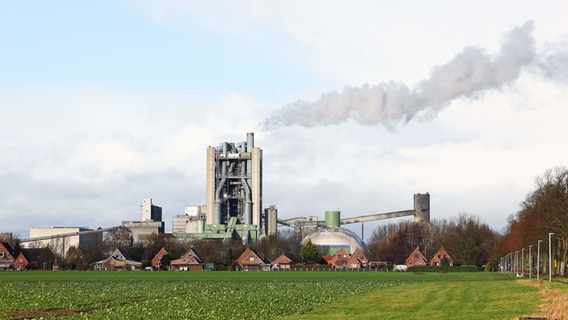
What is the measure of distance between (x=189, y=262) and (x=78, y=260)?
881 inches

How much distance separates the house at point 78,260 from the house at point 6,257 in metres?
11.7

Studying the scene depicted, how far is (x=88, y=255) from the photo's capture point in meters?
193

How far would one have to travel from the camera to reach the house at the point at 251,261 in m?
192

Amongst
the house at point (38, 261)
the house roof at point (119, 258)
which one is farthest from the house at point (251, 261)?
the house at point (38, 261)

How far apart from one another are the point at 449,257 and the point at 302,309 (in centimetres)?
15183

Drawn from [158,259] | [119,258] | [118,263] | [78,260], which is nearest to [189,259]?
[158,259]

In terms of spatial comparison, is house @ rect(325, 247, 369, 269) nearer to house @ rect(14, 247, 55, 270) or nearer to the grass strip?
house @ rect(14, 247, 55, 270)

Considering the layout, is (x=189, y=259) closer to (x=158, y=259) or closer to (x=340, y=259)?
(x=158, y=259)

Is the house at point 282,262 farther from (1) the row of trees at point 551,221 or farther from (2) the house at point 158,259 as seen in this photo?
(1) the row of trees at point 551,221

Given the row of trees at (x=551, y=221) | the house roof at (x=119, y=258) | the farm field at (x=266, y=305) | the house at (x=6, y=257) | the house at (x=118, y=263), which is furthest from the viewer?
the house at (x=6, y=257)

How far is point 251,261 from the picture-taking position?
A: 634 feet

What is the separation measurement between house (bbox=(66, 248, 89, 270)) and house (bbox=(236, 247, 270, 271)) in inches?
1221

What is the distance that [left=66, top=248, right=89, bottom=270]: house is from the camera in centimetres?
18075

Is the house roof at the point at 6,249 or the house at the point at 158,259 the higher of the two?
the house roof at the point at 6,249
